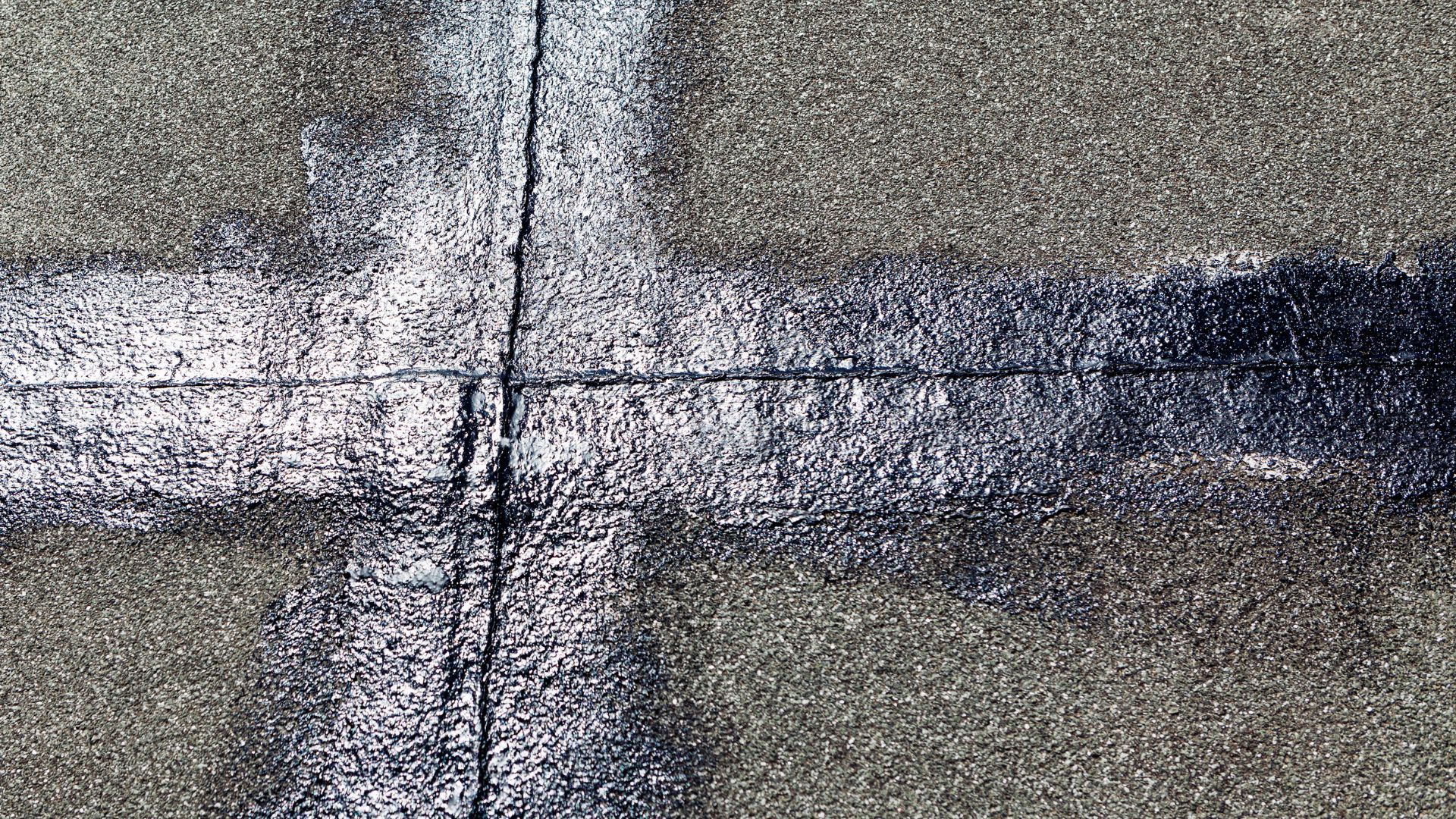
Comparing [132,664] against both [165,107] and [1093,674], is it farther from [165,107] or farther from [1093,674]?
[1093,674]

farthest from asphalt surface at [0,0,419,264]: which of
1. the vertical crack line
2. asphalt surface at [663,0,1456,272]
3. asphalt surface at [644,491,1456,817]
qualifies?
asphalt surface at [644,491,1456,817]

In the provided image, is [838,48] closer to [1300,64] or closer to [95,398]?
[1300,64]

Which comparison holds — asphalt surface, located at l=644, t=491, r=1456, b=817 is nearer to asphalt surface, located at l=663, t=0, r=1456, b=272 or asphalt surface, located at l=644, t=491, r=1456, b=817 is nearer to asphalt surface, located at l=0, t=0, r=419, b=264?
asphalt surface, located at l=663, t=0, r=1456, b=272

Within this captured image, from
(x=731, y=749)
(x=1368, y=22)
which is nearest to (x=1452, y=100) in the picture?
(x=1368, y=22)

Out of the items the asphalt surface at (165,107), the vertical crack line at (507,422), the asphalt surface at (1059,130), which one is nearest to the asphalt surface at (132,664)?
the vertical crack line at (507,422)

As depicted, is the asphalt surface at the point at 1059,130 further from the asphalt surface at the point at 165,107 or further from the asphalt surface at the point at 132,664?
the asphalt surface at the point at 132,664

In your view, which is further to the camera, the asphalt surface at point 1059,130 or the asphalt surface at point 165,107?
the asphalt surface at point 165,107
